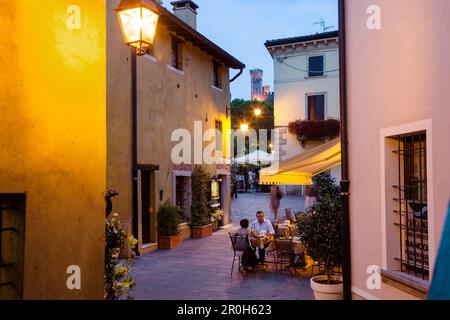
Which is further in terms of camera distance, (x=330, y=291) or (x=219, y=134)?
(x=219, y=134)

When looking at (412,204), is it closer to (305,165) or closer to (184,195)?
(305,165)

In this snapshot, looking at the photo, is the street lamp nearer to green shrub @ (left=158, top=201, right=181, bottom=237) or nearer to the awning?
the awning

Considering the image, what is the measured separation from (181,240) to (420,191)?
9753 mm

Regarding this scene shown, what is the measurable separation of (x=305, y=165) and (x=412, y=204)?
3871 millimetres

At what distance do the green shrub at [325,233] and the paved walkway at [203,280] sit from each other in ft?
4.69

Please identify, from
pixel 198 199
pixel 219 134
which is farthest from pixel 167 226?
pixel 219 134

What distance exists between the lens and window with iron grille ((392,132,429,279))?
470cm

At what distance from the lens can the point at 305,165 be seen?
8.68 metres

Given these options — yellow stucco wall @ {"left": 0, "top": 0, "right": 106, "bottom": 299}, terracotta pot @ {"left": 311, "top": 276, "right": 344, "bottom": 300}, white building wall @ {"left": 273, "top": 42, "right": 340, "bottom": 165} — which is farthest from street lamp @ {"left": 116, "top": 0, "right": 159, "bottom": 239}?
white building wall @ {"left": 273, "top": 42, "right": 340, "bottom": 165}

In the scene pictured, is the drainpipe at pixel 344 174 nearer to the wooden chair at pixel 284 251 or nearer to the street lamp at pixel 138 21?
the street lamp at pixel 138 21

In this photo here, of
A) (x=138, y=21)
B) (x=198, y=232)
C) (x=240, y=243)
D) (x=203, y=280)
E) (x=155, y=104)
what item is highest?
(x=155, y=104)

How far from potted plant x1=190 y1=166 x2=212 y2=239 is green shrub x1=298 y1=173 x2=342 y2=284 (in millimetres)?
8299
